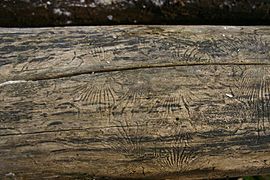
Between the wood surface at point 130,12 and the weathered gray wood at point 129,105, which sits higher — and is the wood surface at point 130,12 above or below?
above

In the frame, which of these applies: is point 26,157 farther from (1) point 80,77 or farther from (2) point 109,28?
(2) point 109,28

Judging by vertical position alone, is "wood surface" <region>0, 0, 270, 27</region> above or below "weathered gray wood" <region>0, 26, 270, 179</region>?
above

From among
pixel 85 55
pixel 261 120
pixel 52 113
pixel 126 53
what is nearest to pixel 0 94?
pixel 52 113

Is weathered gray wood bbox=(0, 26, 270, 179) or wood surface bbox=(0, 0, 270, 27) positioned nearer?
weathered gray wood bbox=(0, 26, 270, 179)

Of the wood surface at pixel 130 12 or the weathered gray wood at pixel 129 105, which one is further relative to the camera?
the wood surface at pixel 130 12

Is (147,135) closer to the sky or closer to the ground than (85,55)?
closer to the ground
